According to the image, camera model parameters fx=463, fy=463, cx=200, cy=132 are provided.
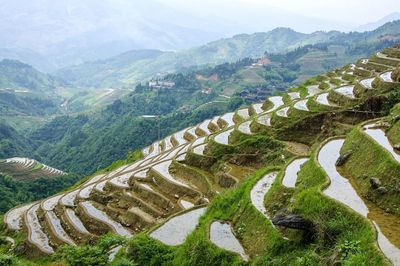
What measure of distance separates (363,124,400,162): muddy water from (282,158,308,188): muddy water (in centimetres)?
296

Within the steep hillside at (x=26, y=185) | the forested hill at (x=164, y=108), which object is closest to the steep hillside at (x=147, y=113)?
the forested hill at (x=164, y=108)

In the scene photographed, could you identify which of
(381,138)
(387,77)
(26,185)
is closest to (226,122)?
(387,77)

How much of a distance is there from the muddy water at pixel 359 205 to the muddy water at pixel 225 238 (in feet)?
10.4

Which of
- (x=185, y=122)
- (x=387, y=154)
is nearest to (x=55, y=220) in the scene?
(x=387, y=154)

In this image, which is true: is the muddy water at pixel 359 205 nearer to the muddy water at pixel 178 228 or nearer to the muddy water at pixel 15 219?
the muddy water at pixel 178 228

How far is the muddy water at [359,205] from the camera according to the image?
1049cm

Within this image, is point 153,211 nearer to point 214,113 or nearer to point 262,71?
point 214,113

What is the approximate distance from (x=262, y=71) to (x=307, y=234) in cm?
13548

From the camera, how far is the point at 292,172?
58.3ft

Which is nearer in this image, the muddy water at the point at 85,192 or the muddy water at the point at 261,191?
the muddy water at the point at 261,191

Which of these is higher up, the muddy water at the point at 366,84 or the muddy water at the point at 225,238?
the muddy water at the point at 366,84

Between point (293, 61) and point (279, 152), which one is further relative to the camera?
point (293, 61)

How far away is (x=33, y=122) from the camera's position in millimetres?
156500

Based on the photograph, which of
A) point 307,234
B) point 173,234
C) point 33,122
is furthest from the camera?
point 33,122
